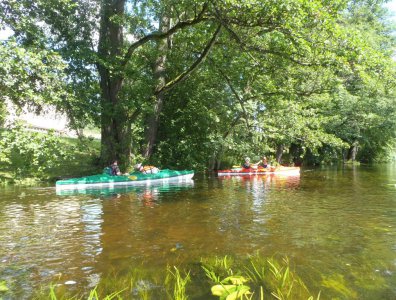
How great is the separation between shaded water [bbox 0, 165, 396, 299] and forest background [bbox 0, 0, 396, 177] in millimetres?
3755

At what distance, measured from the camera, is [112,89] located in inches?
712

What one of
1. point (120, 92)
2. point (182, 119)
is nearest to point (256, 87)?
point (182, 119)

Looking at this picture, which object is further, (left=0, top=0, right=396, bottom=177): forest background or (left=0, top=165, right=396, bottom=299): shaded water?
(left=0, top=0, right=396, bottom=177): forest background

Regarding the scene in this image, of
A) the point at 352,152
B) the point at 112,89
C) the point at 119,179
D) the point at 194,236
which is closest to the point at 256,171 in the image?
the point at 119,179

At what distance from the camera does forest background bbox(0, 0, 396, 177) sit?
11.5 metres

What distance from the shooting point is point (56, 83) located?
1305 cm

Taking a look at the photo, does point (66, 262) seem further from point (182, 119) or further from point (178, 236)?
point (182, 119)

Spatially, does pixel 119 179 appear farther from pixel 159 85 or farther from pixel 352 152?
pixel 352 152

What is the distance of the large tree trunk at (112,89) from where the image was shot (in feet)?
56.7

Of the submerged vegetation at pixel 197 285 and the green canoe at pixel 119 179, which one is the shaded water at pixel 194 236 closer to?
the submerged vegetation at pixel 197 285

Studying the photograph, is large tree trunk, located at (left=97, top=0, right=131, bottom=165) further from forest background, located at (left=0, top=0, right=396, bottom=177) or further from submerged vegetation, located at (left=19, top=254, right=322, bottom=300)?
submerged vegetation, located at (left=19, top=254, right=322, bottom=300)

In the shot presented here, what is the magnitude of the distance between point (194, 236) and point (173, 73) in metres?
14.7

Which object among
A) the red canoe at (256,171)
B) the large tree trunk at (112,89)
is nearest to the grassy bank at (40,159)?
the large tree trunk at (112,89)

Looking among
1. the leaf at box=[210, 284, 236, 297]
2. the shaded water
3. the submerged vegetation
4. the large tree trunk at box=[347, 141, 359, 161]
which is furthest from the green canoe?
the large tree trunk at box=[347, 141, 359, 161]
